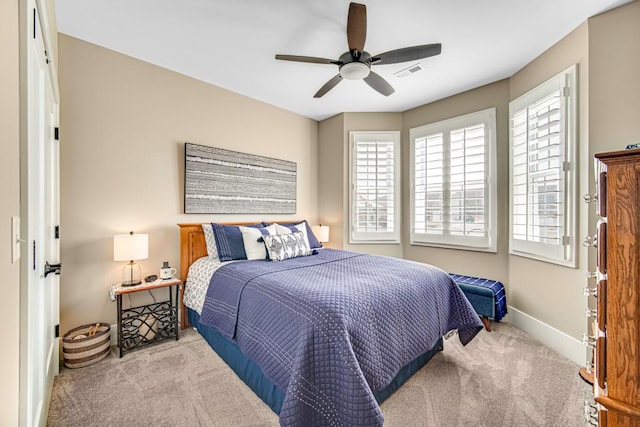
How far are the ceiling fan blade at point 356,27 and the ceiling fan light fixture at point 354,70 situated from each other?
0.23 ft

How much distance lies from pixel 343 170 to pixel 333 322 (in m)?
3.15

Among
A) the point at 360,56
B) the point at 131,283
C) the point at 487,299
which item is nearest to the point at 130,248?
the point at 131,283

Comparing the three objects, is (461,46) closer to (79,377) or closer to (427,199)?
(427,199)

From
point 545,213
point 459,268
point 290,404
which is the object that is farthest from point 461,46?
point 290,404

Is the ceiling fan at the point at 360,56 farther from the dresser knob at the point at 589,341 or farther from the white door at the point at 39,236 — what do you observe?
the dresser knob at the point at 589,341

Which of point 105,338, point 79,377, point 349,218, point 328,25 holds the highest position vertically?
point 328,25

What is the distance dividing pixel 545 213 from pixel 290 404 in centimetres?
284

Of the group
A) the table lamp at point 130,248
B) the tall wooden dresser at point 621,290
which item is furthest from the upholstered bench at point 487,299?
the table lamp at point 130,248

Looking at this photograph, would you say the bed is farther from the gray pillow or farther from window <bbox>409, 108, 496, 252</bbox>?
window <bbox>409, 108, 496, 252</bbox>

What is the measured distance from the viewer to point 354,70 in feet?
7.48

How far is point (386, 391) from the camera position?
1.85m

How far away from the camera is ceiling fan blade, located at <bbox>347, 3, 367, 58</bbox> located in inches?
71.9

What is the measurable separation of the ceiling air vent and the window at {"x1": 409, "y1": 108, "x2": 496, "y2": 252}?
989 millimetres

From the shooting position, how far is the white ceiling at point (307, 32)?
2.11 meters
